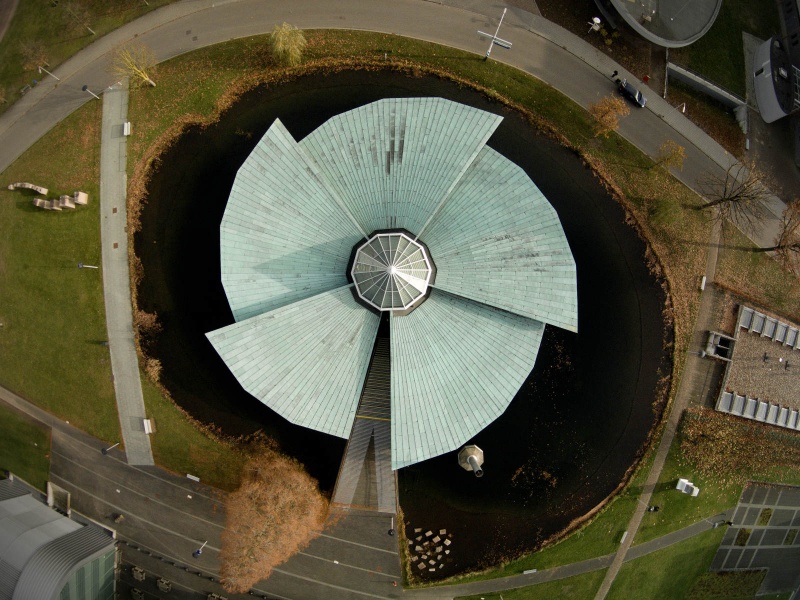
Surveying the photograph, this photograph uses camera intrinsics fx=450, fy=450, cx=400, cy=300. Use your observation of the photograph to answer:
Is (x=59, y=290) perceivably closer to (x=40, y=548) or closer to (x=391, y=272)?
(x=40, y=548)

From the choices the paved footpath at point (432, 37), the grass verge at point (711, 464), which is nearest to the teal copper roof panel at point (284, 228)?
the paved footpath at point (432, 37)

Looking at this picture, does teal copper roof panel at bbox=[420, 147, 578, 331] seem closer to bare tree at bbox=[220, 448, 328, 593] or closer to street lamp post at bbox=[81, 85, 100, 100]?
bare tree at bbox=[220, 448, 328, 593]

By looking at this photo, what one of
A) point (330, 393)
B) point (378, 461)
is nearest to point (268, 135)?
point (330, 393)

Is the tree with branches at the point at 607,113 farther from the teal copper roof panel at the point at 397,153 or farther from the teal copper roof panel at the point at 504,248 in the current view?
the teal copper roof panel at the point at 397,153

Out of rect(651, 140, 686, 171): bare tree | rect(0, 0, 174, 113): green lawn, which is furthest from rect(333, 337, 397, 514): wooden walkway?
rect(0, 0, 174, 113): green lawn

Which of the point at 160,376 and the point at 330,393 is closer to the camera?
the point at 330,393

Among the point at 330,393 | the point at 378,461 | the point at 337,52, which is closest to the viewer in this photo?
the point at 330,393

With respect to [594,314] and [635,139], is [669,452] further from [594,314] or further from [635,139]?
[635,139]
